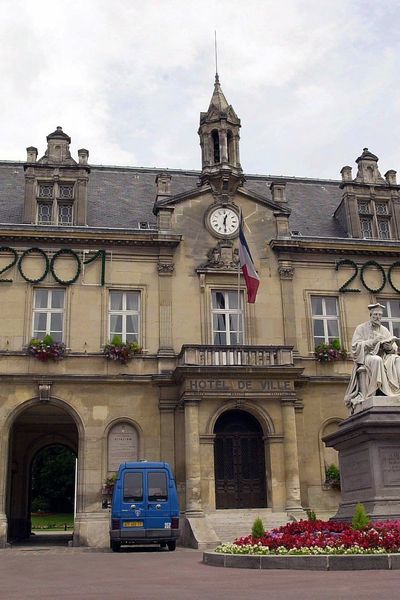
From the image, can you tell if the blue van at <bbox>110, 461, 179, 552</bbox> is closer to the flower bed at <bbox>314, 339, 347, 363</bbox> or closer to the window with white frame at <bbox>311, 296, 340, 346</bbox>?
the flower bed at <bbox>314, 339, 347, 363</bbox>

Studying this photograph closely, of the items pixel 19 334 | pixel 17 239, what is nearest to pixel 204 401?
pixel 19 334

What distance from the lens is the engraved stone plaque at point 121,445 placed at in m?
26.4

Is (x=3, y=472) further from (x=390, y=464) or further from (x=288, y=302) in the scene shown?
(x=390, y=464)

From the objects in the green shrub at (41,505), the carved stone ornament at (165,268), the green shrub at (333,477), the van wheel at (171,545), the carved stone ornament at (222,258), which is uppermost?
the carved stone ornament at (222,258)

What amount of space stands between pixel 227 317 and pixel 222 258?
2448 mm

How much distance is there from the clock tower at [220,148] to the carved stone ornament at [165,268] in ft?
12.8

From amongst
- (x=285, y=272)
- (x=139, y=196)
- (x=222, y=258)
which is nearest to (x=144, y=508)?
(x=222, y=258)

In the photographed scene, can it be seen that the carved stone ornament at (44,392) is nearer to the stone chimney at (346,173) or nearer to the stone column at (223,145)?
the stone column at (223,145)

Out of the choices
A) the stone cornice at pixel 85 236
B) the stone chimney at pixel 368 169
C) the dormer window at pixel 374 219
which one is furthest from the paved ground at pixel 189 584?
the stone chimney at pixel 368 169

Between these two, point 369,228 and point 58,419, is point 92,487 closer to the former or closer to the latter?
point 58,419

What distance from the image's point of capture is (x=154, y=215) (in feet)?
101

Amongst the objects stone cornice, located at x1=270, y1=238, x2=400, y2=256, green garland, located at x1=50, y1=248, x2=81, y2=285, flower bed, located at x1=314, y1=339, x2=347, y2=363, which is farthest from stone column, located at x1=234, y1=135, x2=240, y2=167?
flower bed, located at x1=314, y1=339, x2=347, y2=363

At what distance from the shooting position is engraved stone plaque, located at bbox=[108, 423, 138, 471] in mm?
26422

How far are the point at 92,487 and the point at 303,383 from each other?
8.83 m
